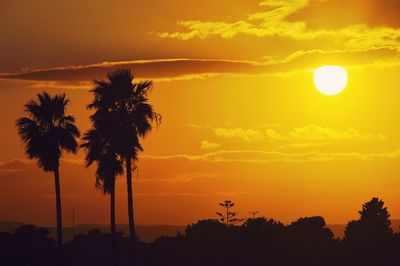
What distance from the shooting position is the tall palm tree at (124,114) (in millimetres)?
69062

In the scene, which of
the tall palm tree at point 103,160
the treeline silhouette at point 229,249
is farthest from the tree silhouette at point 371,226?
the tall palm tree at point 103,160

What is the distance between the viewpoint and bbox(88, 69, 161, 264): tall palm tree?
6906cm

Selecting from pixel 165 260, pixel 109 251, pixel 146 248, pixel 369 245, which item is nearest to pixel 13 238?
pixel 109 251

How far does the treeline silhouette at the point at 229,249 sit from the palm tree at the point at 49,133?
12667 mm

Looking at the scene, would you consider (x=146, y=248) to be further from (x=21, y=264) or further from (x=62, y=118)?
(x=62, y=118)

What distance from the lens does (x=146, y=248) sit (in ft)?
322

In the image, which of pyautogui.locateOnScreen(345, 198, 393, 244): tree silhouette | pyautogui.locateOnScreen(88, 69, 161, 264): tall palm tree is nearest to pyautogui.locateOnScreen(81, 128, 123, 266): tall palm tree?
pyautogui.locateOnScreen(88, 69, 161, 264): tall palm tree

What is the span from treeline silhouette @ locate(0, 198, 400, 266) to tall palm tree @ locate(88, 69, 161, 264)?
1814 cm

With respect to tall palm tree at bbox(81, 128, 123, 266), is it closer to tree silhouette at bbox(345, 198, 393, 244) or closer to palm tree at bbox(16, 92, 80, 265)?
palm tree at bbox(16, 92, 80, 265)

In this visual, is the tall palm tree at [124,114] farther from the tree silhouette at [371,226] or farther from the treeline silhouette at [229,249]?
the tree silhouette at [371,226]

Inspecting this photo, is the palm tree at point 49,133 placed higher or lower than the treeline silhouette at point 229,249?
higher

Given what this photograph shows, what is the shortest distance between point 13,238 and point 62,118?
37539 mm

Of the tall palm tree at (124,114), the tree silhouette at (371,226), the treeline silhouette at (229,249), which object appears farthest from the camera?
the tree silhouette at (371,226)

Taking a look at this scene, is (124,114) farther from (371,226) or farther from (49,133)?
(371,226)
